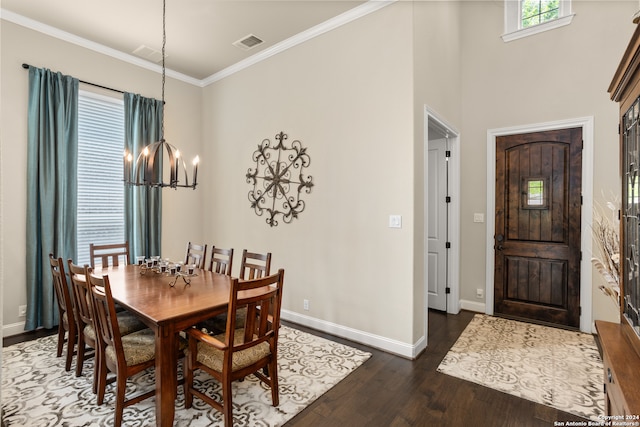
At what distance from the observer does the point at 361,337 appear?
10.8 feet

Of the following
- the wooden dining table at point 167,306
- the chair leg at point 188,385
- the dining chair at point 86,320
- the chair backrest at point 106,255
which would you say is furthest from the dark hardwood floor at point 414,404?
the chair backrest at point 106,255

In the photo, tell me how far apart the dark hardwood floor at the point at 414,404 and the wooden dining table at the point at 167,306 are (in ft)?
2.69

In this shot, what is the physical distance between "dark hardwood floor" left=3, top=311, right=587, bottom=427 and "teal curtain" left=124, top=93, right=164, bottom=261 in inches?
128

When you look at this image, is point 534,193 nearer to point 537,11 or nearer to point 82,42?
point 537,11

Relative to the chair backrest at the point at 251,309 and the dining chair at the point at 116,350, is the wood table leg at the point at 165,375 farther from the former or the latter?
the chair backrest at the point at 251,309

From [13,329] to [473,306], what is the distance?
213 inches

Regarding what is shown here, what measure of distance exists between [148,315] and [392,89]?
2.76 meters

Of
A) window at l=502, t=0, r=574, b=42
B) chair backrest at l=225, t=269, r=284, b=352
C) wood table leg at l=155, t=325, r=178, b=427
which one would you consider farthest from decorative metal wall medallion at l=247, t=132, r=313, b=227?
window at l=502, t=0, r=574, b=42

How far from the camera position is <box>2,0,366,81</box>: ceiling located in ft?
10.6

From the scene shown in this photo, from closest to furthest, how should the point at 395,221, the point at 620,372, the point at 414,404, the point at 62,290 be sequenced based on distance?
the point at 620,372 < the point at 414,404 < the point at 62,290 < the point at 395,221

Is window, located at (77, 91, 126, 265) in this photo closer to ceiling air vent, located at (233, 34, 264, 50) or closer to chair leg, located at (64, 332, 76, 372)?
chair leg, located at (64, 332, 76, 372)

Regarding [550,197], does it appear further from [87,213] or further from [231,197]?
[87,213]

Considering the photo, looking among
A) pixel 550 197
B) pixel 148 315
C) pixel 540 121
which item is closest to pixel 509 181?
pixel 550 197

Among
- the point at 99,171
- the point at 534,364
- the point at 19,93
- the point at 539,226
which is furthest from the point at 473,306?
the point at 19,93
